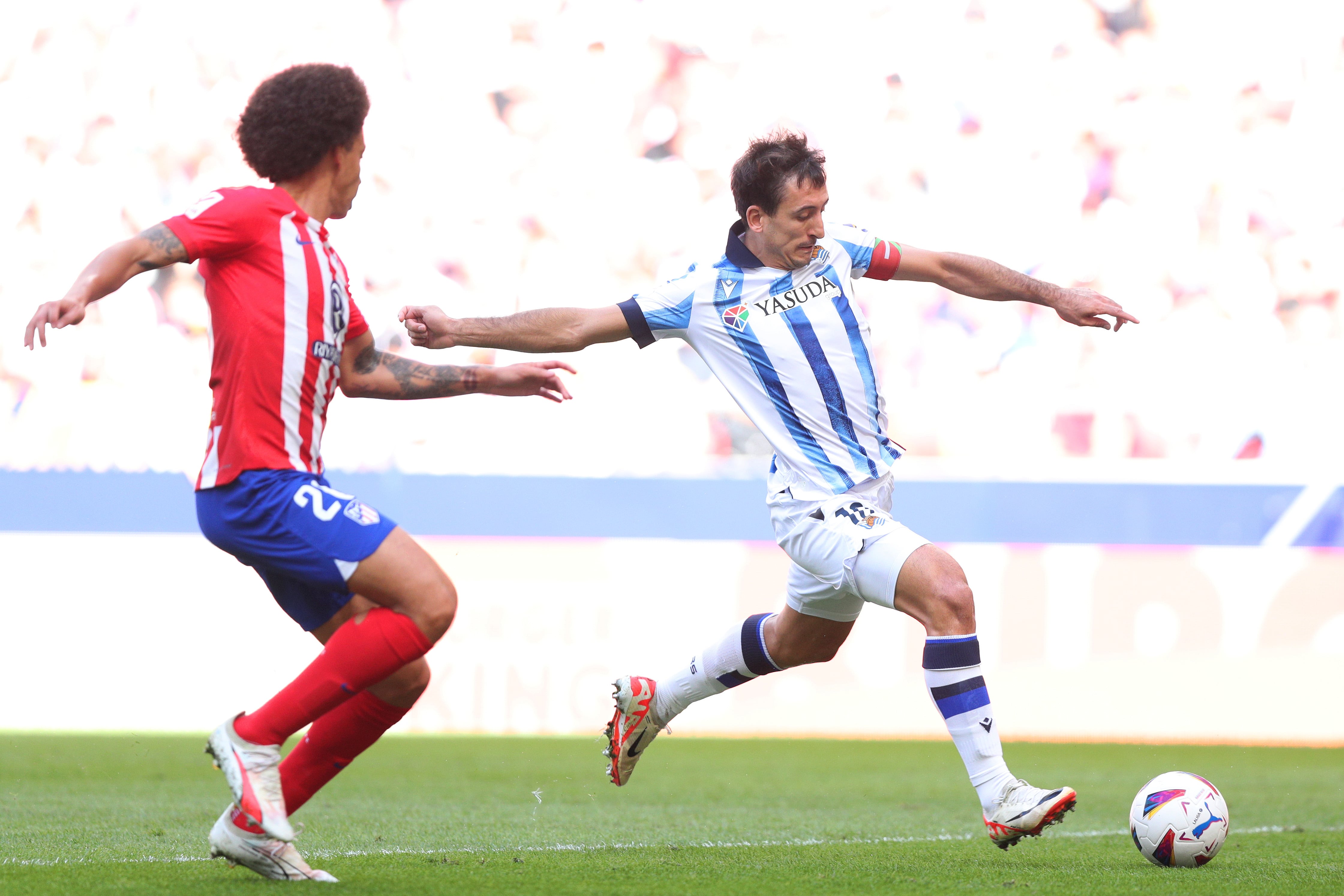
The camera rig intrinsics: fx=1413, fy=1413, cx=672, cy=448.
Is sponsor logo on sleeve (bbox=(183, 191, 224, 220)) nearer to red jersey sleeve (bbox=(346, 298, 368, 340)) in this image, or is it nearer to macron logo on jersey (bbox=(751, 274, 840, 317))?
red jersey sleeve (bbox=(346, 298, 368, 340))

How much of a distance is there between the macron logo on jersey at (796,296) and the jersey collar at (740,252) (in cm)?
12

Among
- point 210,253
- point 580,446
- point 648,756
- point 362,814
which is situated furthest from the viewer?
point 580,446

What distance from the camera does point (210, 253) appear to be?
325 cm

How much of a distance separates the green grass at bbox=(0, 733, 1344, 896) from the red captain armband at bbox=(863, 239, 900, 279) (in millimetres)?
1872

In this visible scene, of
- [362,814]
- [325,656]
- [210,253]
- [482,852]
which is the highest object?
[210,253]

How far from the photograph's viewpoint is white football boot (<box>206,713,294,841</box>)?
10.3 feet

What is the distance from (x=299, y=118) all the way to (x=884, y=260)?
208 cm

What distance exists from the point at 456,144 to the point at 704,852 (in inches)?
300

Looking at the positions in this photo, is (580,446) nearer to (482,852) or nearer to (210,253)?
(482,852)

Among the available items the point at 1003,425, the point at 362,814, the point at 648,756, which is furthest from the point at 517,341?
the point at 1003,425

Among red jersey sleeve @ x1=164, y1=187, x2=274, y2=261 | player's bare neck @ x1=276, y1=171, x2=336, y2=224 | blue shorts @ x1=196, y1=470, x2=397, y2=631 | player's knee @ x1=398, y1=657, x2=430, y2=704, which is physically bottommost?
player's knee @ x1=398, y1=657, x2=430, y2=704

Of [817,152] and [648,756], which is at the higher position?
[817,152]

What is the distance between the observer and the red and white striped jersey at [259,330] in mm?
3283

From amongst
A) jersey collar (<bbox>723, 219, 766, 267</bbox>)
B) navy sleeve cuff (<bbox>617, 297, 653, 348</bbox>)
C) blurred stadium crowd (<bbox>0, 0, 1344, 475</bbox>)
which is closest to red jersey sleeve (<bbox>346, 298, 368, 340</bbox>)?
navy sleeve cuff (<bbox>617, 297, 653, 348</bbox>)
